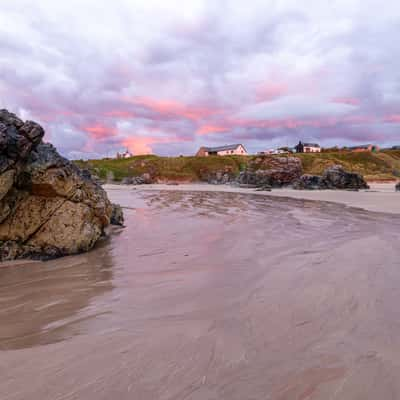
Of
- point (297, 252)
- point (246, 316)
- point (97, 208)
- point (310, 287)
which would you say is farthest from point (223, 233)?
point (246, 316)

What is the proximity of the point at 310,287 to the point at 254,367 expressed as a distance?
253cm

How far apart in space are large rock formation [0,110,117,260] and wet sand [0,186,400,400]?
710mm

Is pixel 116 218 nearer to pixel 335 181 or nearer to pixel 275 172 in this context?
pixel 335 181

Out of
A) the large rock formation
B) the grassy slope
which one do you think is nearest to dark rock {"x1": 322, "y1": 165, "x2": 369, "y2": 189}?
the grassy slope

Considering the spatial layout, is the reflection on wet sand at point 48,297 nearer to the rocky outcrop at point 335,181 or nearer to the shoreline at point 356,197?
the shoreline at point 356,197

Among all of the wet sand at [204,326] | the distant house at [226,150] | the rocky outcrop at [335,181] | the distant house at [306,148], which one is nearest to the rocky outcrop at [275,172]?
the rocky outcrop at [335,181]

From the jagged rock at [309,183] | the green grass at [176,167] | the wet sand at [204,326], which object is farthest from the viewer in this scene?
the green grass at [176,167]

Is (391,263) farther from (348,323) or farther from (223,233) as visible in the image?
(223,233)

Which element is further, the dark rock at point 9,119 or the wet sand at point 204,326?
the dark rock at point 9,119

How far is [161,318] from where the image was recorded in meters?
3.77

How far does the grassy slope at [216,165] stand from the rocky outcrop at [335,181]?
1354 inches

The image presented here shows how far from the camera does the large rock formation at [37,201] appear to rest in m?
6.61

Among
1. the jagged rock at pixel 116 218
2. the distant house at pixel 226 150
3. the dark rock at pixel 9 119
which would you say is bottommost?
the jagged rock at pixel 116 218

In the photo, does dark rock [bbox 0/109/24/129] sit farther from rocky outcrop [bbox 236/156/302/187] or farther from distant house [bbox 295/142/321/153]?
distant house [bbox 295/142/321/153]
